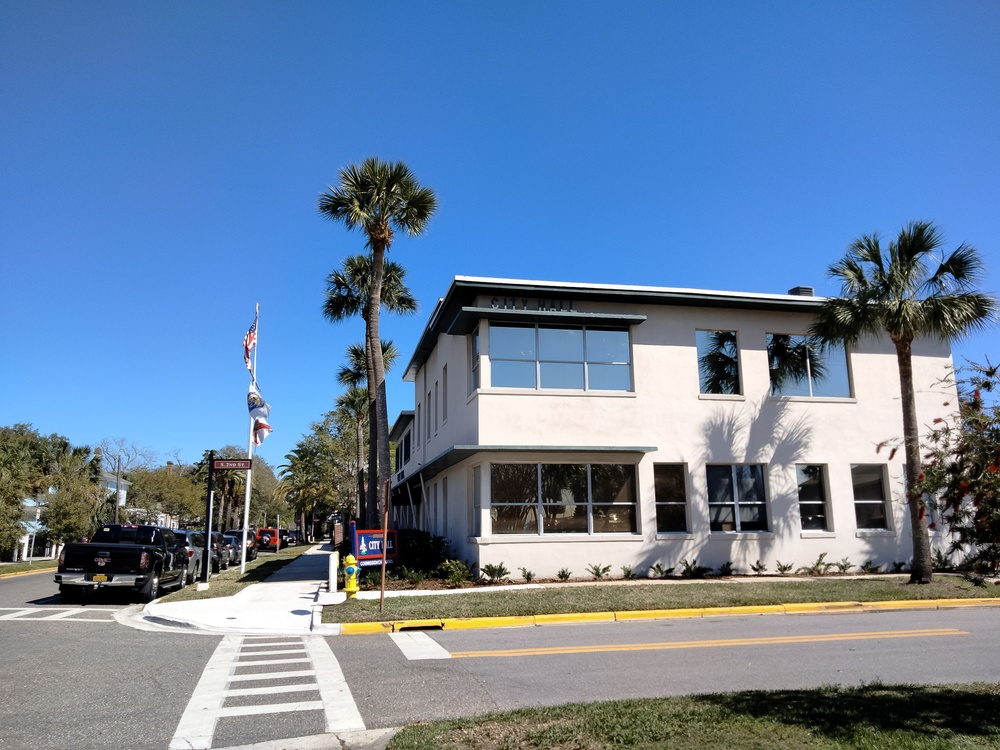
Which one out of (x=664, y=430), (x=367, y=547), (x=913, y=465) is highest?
(x=664, y=430)

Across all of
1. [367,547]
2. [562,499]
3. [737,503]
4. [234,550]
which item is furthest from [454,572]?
[234,550]

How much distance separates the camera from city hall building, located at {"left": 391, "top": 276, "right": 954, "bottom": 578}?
57.1 feet

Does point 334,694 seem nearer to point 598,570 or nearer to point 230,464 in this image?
point 598,570

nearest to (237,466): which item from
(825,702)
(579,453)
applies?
(579,453)

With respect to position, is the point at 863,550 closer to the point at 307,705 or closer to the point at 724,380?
the point at 724,380

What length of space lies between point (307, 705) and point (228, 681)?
1.64 meters

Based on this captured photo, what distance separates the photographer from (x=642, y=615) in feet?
42.5

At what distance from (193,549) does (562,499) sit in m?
11.7

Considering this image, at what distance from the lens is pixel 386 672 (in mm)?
8234

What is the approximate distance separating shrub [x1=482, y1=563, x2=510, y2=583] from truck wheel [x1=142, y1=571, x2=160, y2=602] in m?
7.74

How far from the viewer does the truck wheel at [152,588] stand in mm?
16547

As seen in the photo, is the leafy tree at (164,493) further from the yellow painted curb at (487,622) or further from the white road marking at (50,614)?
the yellow painted curb at (487,622)

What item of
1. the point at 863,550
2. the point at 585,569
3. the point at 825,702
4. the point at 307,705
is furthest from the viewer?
the point at 863,550

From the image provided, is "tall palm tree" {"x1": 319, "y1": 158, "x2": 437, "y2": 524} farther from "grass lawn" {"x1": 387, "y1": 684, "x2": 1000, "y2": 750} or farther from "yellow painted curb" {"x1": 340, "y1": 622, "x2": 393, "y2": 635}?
"grass lawn" {"x1": 387, "y1": 684, "x2": 1000, "y2": 750}
